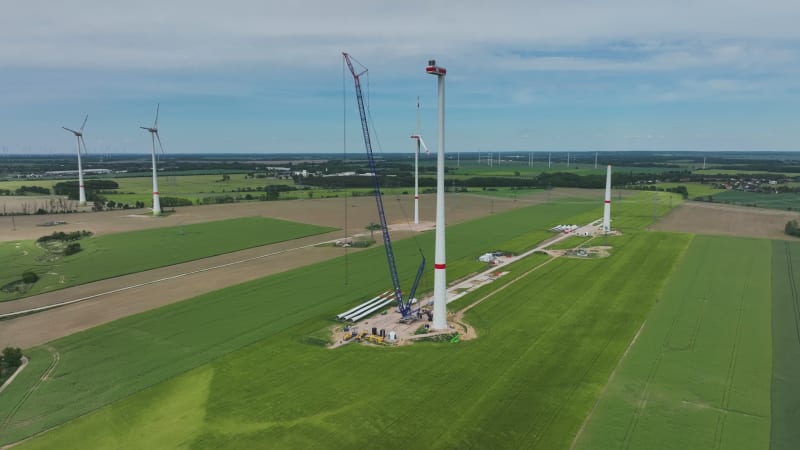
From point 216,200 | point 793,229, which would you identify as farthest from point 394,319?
point 216,200

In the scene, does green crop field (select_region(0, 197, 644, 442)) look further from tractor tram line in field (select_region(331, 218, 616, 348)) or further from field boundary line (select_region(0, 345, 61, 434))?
tractor tram line in field (select_region(331, 218, 616, 348))

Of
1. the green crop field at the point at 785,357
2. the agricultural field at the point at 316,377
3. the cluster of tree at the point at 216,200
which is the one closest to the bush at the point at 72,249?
the agricultural field at the point at 316,377

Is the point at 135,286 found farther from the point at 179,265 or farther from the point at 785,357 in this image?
the point at 785,357

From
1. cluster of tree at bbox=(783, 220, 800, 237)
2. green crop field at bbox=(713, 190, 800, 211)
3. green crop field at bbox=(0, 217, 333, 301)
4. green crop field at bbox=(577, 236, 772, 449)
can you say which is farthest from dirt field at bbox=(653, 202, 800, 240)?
green crop field at bbox=(0, 217, 333, 301)

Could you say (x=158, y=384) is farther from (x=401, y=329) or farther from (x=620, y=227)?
(x=620, y=227)

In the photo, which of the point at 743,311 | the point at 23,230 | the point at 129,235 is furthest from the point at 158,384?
the point at 23,230
